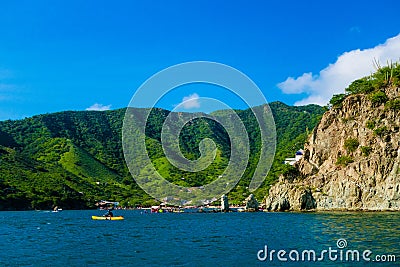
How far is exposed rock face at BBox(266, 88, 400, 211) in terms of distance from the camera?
83.2 metres

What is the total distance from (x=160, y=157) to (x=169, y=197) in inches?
1576

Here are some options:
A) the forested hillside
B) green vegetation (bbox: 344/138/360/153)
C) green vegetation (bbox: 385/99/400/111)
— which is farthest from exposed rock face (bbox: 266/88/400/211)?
the forested hillside

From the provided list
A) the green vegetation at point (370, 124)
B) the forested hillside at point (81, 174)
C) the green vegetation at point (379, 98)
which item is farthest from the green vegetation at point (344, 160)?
the forested hillside at point (81, 174)

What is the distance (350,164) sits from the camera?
293 feet

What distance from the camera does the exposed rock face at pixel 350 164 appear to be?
83.2 metres

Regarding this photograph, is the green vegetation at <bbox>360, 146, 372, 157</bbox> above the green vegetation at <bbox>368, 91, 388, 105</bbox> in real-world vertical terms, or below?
below

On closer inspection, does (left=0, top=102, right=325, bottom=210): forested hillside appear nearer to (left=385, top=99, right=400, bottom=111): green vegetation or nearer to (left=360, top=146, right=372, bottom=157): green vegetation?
(left=385, top=99, right=400, bottom=111): green vegetation

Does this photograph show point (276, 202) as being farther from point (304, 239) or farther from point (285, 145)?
point (285, 145)

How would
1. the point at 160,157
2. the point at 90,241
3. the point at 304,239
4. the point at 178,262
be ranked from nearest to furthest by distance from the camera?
the point at 178,262, the point at 304,239, the point at 90,241, the point at 160,157

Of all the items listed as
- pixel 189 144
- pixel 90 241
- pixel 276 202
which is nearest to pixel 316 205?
pixel 276 202

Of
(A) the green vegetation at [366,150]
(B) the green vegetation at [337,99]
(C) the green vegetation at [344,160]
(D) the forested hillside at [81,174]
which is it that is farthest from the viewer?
(D) the forested hillside at [81,174]

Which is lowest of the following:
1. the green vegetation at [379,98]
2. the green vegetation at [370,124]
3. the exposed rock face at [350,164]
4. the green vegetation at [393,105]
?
the exposed rock face at [350,164]

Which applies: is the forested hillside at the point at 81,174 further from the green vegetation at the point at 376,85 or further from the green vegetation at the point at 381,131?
the green vegetation at the point at 381,131

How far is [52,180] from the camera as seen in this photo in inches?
5920
